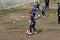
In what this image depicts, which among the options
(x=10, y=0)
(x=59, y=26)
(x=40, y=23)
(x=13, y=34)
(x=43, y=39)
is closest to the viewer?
(x=43, y=39)

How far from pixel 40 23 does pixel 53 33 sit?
4050mm

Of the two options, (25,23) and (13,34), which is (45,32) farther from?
(25,23)

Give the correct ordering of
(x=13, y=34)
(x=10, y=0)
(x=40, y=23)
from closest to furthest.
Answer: (x=13, y=34)
(x=40, y=23)
(x=10, y=0)

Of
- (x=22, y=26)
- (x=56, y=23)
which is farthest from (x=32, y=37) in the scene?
(x=56, y=23)

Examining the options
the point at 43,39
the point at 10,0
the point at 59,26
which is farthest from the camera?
the point at 10,0

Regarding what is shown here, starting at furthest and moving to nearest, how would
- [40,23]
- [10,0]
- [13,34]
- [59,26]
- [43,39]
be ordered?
1. [10,0]
2. [40,23]
3. [59,26]
4. [13,34]
5. [43,39]

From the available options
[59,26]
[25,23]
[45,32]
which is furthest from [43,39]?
[25,23]

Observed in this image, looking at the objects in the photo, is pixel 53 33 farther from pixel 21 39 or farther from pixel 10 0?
pixel 10 0

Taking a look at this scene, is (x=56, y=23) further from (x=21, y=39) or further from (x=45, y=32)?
(x=21, y=39)

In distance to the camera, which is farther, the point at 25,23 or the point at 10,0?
the point at 10,0

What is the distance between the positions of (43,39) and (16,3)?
19.7 meters

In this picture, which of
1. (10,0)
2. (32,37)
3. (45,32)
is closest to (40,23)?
(45,32)

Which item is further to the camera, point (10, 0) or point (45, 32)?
point (10, 0)

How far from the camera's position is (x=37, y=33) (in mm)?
18141
